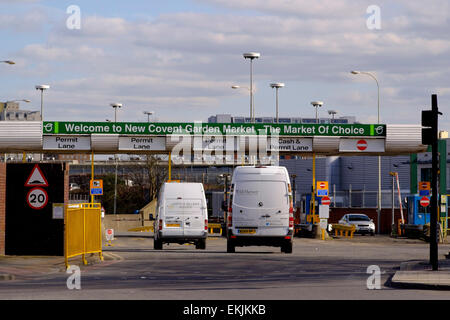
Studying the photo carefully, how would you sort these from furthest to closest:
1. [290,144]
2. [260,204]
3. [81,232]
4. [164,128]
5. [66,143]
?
1. [290,144]
2. [164,128]
3. [66,143]
4. [260,204]
5. [81,232]

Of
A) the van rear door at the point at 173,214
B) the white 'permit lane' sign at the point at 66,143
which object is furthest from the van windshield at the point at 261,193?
the white 'permit lane' sign at the point at 66,143

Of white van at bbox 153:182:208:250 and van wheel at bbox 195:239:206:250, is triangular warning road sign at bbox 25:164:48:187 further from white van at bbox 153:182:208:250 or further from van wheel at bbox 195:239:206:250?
van wheel at bbox 195:239:206:250

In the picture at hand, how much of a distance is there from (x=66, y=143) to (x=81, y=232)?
65.9ft

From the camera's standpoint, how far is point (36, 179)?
27359mm

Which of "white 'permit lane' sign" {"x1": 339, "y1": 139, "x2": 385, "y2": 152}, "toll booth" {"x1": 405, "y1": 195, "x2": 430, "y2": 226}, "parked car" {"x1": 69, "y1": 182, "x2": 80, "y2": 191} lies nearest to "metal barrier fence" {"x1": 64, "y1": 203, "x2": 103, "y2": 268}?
"white 'permit lane' sign" {"x1": 339, "y1": 139, "x2": 385, "y2": 152}

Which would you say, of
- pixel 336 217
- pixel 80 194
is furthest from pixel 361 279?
pixel 80 194

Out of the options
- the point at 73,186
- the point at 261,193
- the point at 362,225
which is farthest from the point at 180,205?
the point at 73,186

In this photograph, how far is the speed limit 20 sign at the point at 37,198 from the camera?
27.3 meters

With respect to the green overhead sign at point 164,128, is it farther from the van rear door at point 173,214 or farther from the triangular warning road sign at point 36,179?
the triangular warning road sign at point 36,179

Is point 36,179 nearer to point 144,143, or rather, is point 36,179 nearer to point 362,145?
point 144,143

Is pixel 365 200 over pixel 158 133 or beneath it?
beneath

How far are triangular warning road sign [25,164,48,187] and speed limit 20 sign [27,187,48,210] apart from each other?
6.4 inches
